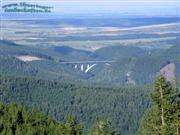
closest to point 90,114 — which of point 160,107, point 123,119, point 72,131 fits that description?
point 123,119

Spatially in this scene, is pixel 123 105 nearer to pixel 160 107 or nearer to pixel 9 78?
pixel 9 78

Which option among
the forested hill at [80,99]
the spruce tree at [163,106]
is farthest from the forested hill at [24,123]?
the forested hill at [80,99]

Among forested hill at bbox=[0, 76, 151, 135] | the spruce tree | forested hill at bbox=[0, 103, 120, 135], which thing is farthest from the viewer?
forested hill at bbox=[0, 76, 151, 135]

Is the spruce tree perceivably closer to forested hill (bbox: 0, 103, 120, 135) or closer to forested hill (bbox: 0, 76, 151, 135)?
forested hill (bbox: 0, 103, 120, 135)

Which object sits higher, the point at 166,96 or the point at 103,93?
the point at 166,96

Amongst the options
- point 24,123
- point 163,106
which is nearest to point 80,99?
point 24,123

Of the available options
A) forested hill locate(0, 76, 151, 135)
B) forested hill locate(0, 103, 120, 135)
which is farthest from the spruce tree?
forested hill locate(0, 76, 151, 135)

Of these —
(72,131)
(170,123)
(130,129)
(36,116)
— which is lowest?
(130,129)

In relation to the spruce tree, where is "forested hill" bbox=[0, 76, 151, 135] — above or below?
below

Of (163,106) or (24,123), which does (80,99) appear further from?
(163,106)
